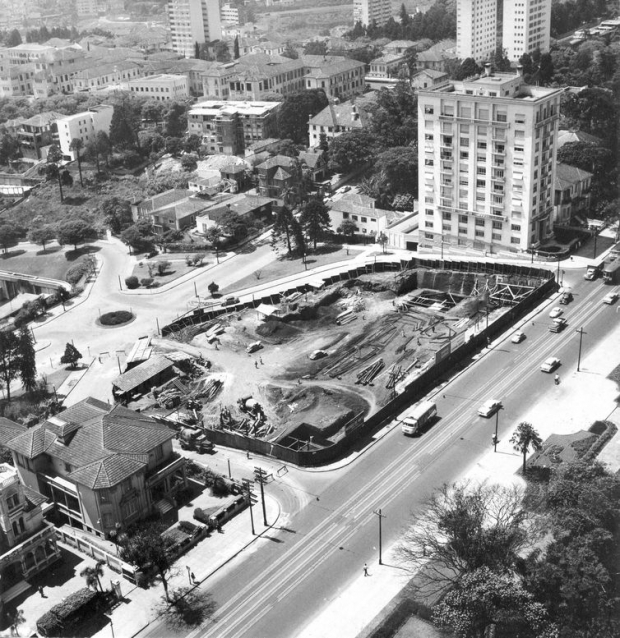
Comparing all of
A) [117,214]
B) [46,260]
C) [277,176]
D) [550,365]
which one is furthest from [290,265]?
[550,365]

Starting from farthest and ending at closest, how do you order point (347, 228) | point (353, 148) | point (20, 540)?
point (353, 148) → point (347, 228) → point (20, 540)

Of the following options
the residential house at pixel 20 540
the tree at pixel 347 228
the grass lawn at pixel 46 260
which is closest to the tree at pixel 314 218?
the tree at pixel 347 228

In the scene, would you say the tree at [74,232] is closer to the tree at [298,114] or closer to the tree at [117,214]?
the tree at [117,214]

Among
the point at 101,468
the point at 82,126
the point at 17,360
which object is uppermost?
the point at 82,126

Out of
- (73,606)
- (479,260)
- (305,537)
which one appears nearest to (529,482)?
(305,537)

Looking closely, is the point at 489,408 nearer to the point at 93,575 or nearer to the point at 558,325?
the point at 558,325

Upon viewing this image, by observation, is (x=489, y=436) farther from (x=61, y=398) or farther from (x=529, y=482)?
(x=61, y=398)

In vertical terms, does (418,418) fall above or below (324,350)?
above
